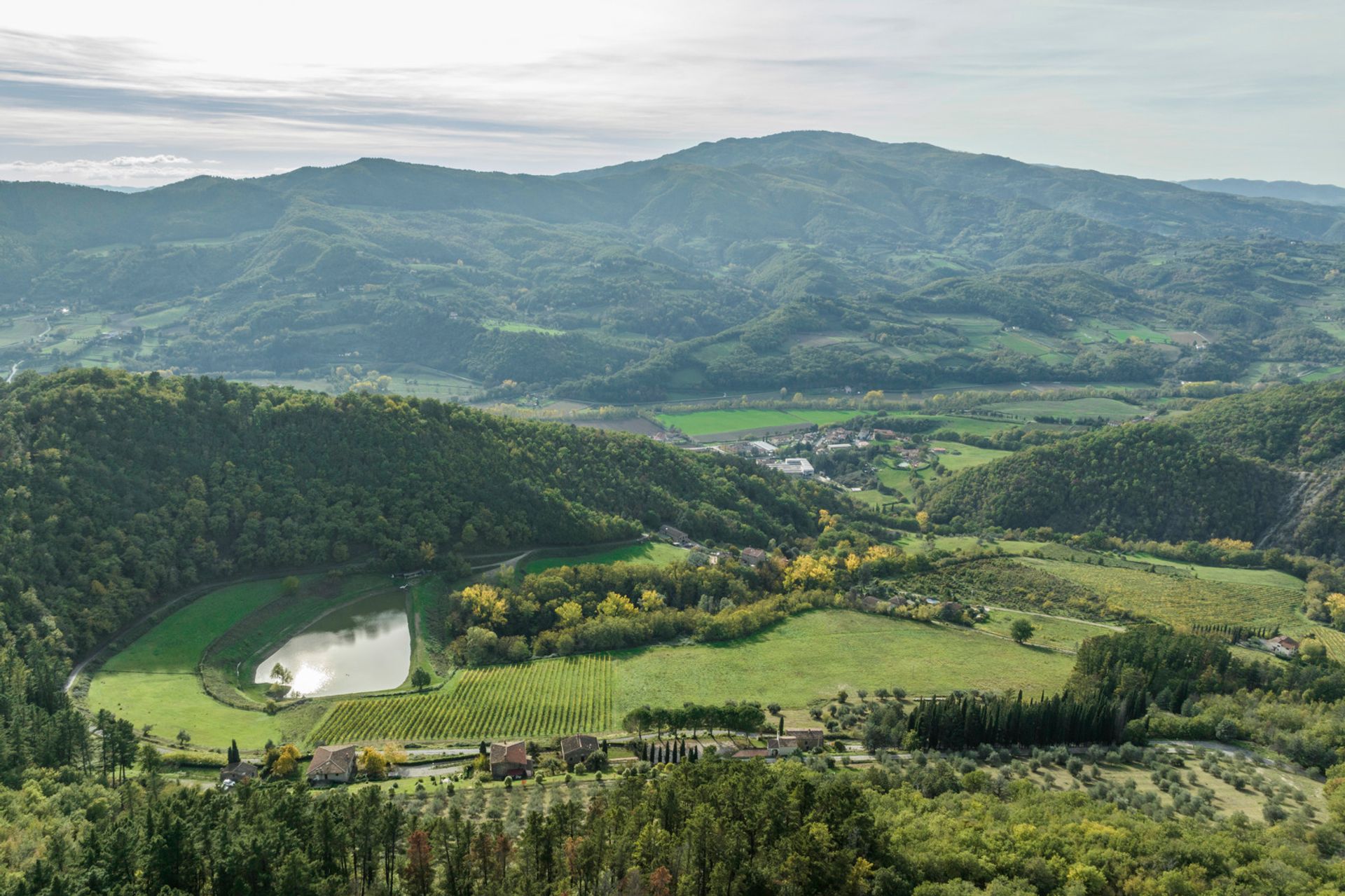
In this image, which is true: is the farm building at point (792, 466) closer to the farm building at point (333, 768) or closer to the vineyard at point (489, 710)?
the vineyard at point (489, 710)

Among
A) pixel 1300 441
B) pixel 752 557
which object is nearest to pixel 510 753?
pixel 752 557

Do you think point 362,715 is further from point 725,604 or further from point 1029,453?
point 1029,453

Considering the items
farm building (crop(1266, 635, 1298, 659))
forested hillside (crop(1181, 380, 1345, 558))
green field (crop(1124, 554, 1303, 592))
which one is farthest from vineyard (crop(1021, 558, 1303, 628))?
forested hillside (crop(1181, 380, 1345, 558))

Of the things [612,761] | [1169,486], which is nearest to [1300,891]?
[612,761]

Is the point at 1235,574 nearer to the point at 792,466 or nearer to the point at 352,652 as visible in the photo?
the point at 792,466

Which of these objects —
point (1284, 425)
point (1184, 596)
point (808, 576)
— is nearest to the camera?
point (1184, 596)

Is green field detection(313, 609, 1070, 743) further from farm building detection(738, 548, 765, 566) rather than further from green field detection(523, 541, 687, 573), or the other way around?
green field detection(523, 541, 687, 573)

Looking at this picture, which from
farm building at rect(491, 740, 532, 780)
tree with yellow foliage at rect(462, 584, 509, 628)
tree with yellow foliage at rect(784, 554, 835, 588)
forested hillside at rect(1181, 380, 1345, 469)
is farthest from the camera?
forested hillside at rect(1181, 380, 1345, 469)
